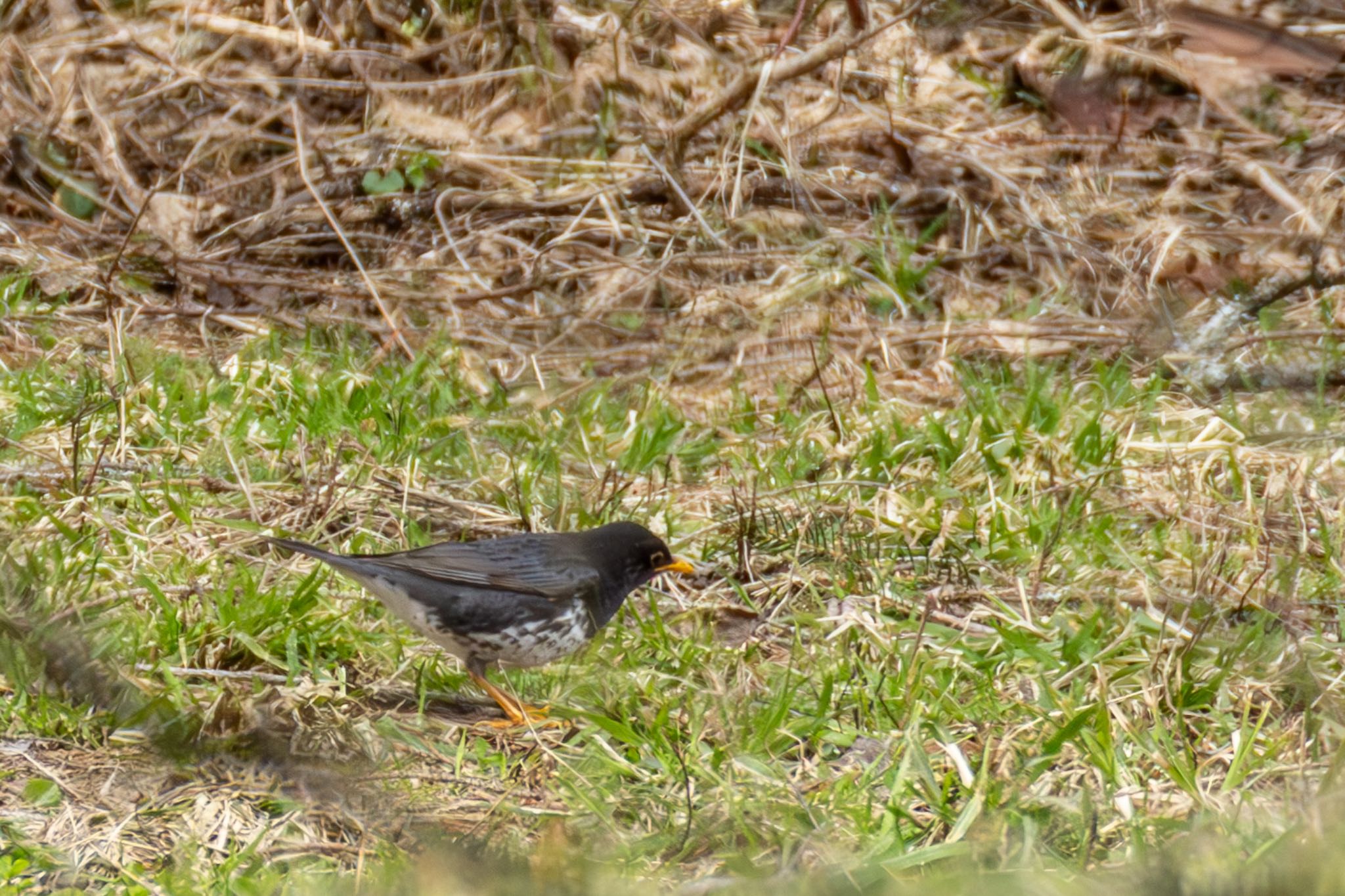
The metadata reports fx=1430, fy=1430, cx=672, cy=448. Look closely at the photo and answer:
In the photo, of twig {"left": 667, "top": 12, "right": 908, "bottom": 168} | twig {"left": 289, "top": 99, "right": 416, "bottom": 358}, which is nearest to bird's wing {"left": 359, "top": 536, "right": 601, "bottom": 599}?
twig {"left": 289, "top": 99, "right": 416, "bottom": 358}

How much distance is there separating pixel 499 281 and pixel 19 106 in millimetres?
3150

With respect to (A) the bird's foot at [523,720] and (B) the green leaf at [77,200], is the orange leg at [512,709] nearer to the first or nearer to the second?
(A) the bird's foot at [523,720]

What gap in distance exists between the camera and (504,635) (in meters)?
3.77

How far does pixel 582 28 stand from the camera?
344 inches

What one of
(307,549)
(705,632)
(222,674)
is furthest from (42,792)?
(705,632)

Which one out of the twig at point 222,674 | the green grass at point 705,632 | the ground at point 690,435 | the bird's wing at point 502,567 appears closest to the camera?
the green grass at point 705,632

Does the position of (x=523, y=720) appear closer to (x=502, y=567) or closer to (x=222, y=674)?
(x=502, y=567)

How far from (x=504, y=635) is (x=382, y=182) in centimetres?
491

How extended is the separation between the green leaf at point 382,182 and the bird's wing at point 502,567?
4484mm

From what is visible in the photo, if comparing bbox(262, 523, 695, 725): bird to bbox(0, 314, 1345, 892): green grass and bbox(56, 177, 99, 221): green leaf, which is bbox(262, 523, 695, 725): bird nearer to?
bbox(0, 314, 1345, 892): green grass

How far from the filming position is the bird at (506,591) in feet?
12.3

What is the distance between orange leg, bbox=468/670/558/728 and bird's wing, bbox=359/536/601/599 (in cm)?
26

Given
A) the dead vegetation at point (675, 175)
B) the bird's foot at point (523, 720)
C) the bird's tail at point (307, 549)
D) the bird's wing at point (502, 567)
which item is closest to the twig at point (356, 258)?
the dead vegetation at point (675, 175)

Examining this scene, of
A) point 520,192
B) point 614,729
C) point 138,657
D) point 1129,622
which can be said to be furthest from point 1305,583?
point 520,192
